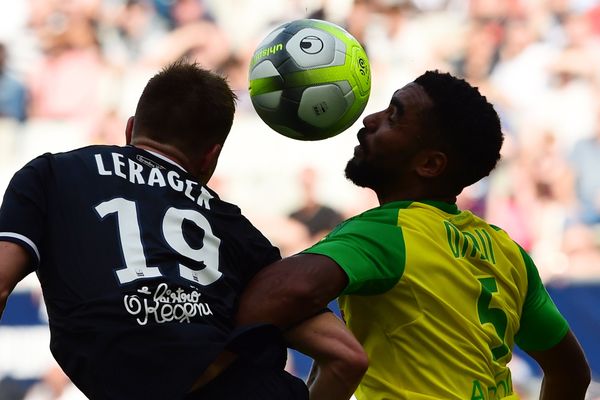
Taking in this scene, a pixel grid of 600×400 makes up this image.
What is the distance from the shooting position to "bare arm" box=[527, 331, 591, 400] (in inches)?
162

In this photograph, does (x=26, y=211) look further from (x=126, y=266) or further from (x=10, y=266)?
(x=126, y=266)

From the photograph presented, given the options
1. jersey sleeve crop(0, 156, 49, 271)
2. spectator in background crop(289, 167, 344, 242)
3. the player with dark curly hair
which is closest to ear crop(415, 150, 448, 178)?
the player with dark curly hair

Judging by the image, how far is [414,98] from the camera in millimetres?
3881

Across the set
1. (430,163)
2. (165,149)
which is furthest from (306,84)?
(165,149)

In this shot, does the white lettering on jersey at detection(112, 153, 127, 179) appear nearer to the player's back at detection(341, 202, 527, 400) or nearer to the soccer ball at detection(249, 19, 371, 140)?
the player's back at detection(341, 202, 527, 400)

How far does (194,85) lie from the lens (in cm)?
360

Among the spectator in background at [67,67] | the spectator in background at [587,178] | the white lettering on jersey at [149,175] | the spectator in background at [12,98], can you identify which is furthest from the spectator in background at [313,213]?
the white lettering on jersey at [149,175]

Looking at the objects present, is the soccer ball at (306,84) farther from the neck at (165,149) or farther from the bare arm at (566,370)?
the bare arm at (566,370)

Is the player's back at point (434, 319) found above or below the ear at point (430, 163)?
below

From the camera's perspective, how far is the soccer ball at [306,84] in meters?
4.18

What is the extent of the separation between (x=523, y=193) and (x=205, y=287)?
22.5 feet

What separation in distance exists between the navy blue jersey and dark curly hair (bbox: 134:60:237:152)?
0.18 metres

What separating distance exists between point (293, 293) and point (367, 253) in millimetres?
300

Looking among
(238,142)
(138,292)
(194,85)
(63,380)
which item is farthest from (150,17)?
(138,292)
